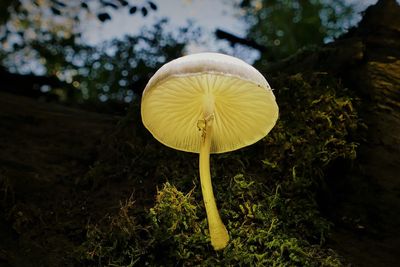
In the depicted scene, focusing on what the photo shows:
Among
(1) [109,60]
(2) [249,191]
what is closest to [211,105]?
(2) [249,191]

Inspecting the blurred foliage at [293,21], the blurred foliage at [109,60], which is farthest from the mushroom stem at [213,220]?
the blurred foliage at [293,21]

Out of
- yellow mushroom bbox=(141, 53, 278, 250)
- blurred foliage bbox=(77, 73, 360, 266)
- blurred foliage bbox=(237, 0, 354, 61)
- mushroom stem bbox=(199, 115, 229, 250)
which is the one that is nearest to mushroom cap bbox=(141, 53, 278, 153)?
yellow mushroom bbox=(141, 53, 278, 250)

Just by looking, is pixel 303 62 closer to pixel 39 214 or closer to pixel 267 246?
pixel 267 246

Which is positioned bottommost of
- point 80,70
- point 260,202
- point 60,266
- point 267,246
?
point 60,266

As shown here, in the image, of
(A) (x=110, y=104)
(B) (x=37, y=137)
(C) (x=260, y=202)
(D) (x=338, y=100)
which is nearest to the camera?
(C) (x=260, y=202)

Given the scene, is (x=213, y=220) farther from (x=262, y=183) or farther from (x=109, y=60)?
(x=109, y=60)

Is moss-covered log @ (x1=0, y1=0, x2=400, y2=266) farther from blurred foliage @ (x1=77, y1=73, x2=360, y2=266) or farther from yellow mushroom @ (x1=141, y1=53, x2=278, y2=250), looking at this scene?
yellow mushroom @ (x1=141, y1=53, x2=278, y2=250)

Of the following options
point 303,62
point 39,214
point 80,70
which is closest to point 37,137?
point 39,214
